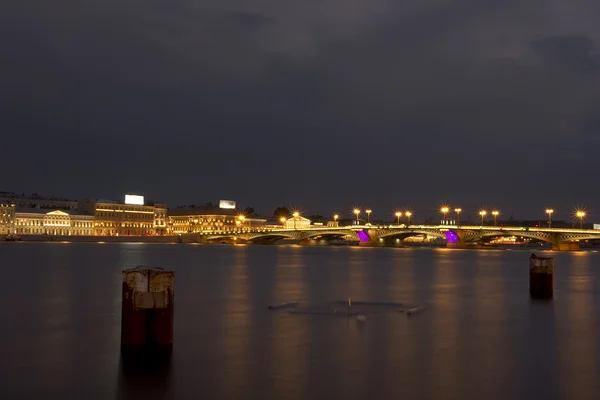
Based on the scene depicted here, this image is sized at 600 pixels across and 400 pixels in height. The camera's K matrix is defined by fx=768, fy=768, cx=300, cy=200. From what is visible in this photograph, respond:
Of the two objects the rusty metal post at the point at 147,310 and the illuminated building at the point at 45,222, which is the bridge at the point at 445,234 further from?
the rusty metal post at the point at 147,310

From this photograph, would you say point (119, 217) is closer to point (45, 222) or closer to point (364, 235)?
point (45, 222)

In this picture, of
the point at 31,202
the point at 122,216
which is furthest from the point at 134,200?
the point at 31,202

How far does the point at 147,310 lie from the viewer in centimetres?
1451

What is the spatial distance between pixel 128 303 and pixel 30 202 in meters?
189

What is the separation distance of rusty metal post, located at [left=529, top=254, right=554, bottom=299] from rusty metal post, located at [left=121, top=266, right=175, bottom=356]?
1974 centimetres

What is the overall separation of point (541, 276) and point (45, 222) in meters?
159

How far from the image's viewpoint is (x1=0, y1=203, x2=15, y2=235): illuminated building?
553 ft

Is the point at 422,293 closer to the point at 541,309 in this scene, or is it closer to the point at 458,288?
the point at 458,288

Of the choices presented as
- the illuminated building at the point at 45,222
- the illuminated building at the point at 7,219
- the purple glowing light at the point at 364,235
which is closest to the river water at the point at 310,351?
the purple glowing light at the point at 364,235

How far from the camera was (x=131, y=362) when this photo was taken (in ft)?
46.9

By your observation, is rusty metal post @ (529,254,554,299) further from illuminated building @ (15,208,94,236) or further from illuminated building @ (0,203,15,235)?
illuminated building @ (15,208,94,236)

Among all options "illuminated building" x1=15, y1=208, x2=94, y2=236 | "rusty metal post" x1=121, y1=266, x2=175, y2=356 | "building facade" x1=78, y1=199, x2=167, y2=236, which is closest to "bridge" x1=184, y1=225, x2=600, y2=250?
"building facade" x1=78, y1=199, x2=167, y2=236

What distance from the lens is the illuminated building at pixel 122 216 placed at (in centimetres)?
18488

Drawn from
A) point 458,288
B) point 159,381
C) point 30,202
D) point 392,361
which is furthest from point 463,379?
point 30,202
